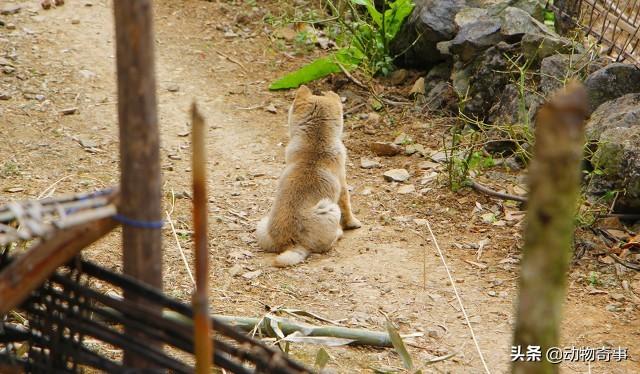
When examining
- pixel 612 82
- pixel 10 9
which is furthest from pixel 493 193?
pixel 10 9

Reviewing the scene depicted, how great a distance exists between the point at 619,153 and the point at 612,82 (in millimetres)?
979

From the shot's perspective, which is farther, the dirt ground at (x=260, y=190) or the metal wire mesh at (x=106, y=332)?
the dirt ground at (x=260, y=190)

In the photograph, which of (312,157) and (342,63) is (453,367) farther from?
(342,63)

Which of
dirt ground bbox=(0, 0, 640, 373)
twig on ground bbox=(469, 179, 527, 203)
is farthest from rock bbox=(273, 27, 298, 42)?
twig on ground bbox=(469, 179, 527, 203)

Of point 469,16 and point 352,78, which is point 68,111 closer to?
point 352,78

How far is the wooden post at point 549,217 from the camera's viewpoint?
2.47 meters

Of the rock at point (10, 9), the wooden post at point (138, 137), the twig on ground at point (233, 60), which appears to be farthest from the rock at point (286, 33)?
the wooden post at point (138, 137)

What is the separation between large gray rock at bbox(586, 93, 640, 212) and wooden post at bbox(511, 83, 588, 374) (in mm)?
4076

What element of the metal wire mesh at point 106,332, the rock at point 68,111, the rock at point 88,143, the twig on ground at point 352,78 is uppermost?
the metal wire mesh at point 106,332

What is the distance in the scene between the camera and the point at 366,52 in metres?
9.36

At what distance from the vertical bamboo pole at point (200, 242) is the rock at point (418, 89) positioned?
611 centimetres

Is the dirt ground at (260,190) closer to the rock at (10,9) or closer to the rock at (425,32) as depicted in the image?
the rock at (10,9)

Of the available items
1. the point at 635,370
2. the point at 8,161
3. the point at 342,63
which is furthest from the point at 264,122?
the point at 635,370

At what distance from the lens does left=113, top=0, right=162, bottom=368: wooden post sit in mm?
3188
